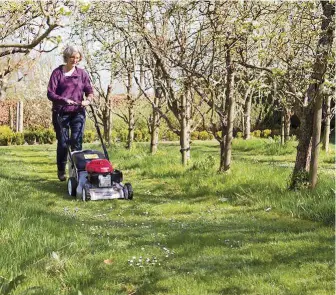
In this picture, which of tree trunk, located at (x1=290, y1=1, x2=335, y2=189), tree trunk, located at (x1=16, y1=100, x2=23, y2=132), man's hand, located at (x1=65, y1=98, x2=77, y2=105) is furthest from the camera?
tree trunk, located at (x1=16, y1=100, x2=23, y2=132)

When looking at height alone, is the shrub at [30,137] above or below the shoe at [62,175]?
above

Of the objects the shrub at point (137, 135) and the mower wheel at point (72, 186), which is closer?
the mower wheel at point (72, 186)

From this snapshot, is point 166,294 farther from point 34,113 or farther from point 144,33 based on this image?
point 34,113

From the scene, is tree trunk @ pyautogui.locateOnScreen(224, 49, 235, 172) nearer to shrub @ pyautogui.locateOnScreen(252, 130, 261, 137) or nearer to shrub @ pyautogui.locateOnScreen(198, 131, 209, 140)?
shrub @ pyautogui.locateOnScreen(252, 130, 261, 137)

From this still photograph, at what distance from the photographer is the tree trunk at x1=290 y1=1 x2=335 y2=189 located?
553 centimetres

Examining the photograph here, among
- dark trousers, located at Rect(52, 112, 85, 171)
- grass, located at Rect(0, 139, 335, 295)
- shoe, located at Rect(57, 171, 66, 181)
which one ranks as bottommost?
grass, located at Rect(0, 139, 335, 295)

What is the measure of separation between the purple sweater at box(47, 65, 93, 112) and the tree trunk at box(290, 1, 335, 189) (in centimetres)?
311

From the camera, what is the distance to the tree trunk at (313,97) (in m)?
5.53

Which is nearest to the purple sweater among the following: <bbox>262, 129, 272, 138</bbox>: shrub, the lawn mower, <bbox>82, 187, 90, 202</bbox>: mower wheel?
the lawn mower

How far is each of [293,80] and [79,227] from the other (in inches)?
139

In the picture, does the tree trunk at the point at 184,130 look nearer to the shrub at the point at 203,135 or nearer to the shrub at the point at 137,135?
the shrub at the point at 137,135

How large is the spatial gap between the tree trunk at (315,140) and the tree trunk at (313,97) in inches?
0.5

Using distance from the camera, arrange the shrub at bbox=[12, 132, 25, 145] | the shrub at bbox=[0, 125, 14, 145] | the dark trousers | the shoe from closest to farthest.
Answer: the dark trousers → the shoe → the shrub at bbox=[0, 125, 14, 145] → the shrub at bbox=[12, 132, 25, 145]

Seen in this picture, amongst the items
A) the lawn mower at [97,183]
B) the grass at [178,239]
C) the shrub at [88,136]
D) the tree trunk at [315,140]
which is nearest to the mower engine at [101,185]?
the lawn mower at [97,183]
